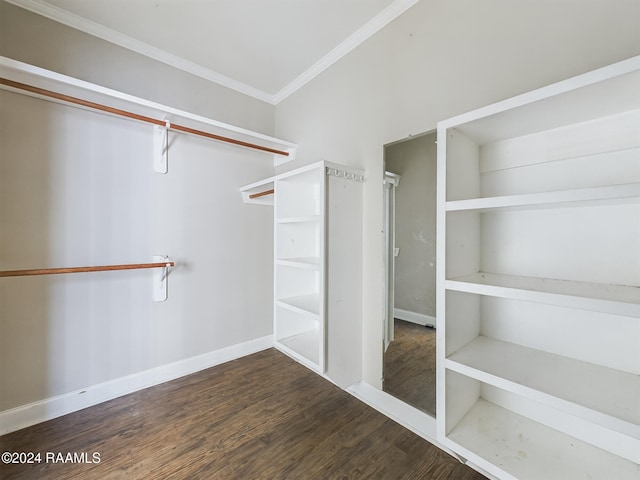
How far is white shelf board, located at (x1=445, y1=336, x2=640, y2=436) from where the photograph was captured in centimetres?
64

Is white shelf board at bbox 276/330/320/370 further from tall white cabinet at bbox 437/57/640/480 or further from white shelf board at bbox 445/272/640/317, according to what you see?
white shelf board at bbox 445/272/640/317

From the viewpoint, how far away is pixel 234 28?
1.69 metres

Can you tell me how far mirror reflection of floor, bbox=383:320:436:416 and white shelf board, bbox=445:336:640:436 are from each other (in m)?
0.34

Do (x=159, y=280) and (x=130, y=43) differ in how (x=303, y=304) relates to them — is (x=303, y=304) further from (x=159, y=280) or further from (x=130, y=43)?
(x=130, y=43)

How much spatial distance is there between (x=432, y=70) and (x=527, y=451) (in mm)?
1695

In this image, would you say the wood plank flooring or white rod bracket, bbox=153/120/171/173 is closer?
the wood plank flooring

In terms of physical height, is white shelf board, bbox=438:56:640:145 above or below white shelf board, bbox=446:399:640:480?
above

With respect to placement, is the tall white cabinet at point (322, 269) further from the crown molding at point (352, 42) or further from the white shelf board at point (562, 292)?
the crown molding at point (352, 42)

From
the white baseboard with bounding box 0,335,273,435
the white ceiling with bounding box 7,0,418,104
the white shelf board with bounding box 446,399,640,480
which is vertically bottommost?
the white baseboard with bounding box 0,335,273,435

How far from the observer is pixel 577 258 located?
2.98 ft

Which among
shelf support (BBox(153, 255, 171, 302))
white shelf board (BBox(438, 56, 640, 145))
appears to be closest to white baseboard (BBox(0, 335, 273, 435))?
shelf support (BBox(153, 255, 171, 302))

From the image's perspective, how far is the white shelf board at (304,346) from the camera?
152 cm

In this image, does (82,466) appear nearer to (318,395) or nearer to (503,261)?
(318,395)

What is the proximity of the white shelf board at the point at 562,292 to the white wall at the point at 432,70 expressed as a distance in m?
0.70
